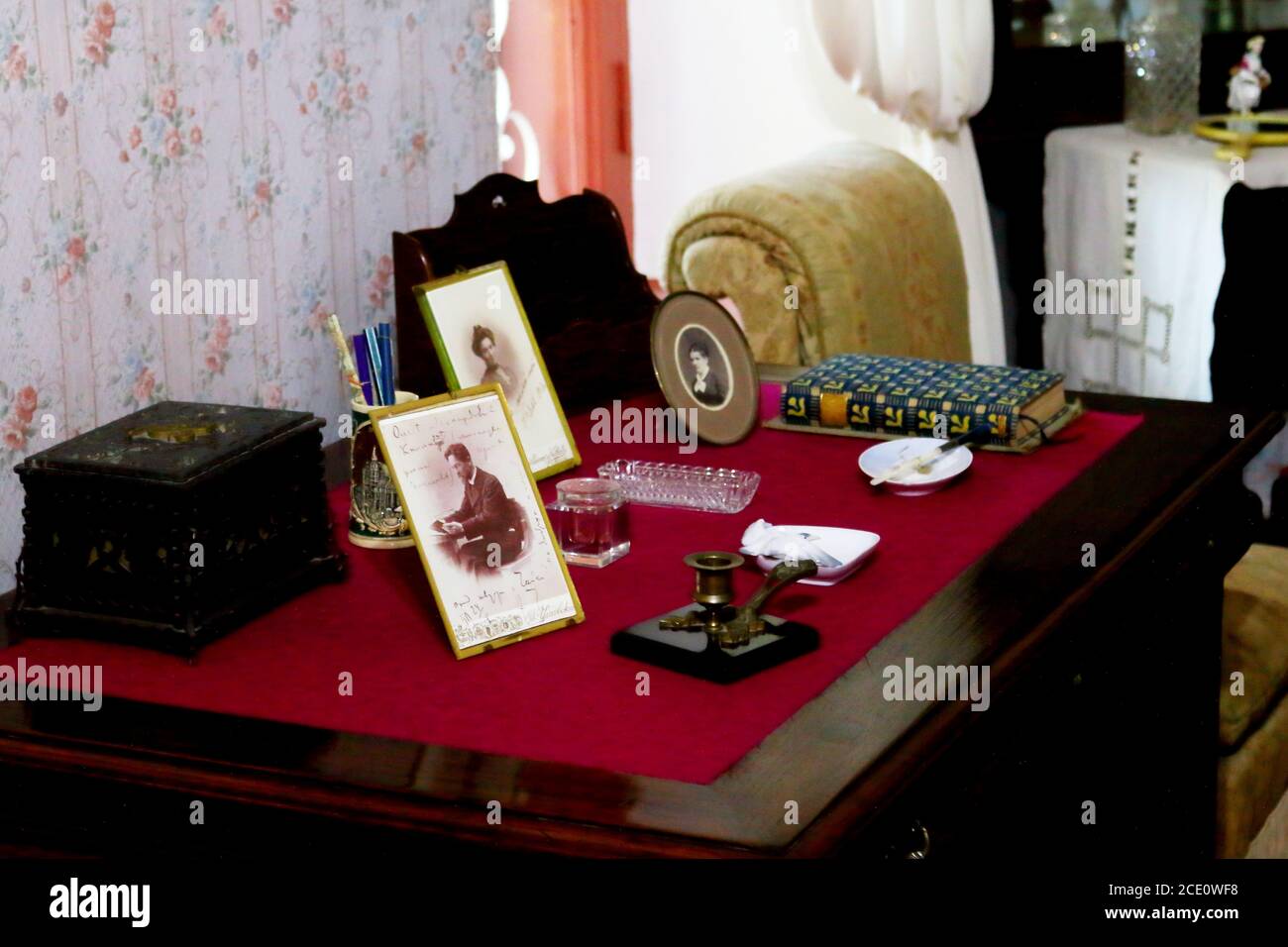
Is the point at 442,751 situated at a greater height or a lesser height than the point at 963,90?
lesser

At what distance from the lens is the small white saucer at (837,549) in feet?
5.39

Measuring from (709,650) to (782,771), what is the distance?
0.64 ft

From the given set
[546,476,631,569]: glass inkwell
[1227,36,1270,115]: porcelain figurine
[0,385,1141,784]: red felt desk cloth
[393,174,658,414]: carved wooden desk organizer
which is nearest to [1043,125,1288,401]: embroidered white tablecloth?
[1227,36,1270,115]: porcelain figurine

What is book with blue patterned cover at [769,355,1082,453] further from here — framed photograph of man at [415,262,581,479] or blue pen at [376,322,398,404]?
blue pen at [376,322,398,404]

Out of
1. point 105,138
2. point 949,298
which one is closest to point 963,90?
point 949,298

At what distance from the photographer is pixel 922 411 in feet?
6.95

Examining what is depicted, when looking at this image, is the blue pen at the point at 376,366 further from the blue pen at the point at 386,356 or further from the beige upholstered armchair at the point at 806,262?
the beige upholstered armchair at the point at 806,262

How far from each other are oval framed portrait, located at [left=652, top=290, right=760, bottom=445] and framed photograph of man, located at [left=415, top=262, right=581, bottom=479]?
194 mm

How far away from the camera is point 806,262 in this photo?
275 centimetres

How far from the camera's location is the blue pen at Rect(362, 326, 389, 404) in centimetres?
176

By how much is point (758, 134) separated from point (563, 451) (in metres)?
2.07

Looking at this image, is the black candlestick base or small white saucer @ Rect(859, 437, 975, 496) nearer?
the black candlestick base

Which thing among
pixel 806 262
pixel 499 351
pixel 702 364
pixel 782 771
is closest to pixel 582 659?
pixel 782 771
